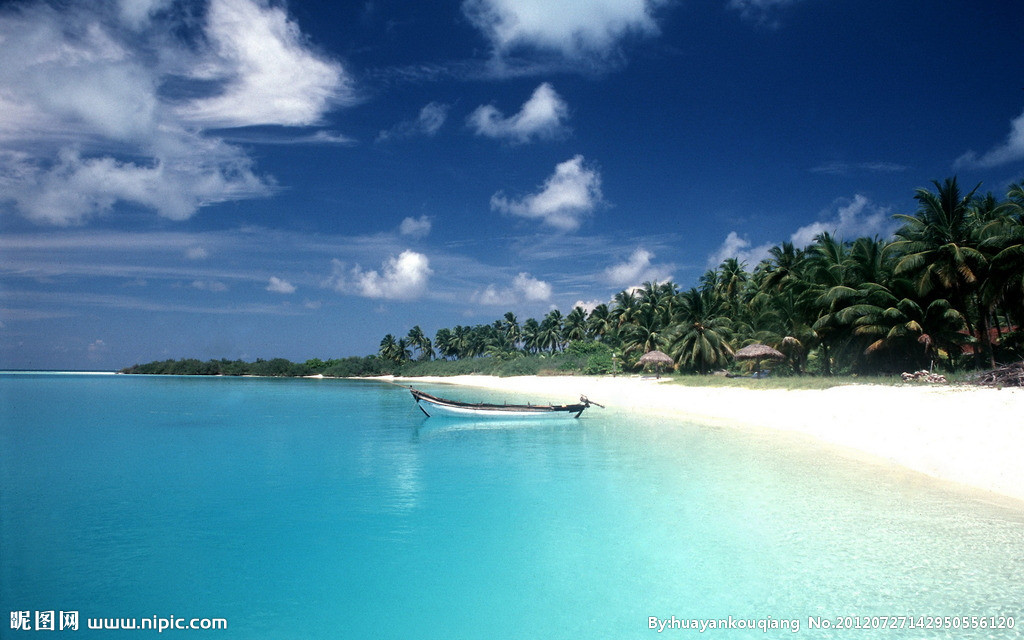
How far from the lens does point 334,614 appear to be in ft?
20.5

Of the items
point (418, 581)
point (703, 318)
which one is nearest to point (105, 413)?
point (418, 581)

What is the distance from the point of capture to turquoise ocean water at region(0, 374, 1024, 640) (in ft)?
20.2

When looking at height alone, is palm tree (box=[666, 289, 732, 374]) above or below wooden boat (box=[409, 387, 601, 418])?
above

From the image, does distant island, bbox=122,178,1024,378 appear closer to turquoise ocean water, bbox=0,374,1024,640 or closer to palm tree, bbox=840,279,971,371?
palm tree, bbox=840,279,971,371

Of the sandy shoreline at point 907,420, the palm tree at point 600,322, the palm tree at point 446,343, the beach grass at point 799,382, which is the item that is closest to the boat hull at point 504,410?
the sandy shoreline at point 907,420

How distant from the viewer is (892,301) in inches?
968

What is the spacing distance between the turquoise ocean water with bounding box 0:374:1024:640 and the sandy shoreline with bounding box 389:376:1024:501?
1119mm

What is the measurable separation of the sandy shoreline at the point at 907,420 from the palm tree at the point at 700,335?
8139 millimetres

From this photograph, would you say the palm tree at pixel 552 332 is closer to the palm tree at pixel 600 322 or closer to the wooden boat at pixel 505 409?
the palm tree at pixel 600 322

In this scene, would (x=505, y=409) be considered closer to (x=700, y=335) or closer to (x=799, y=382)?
(x=799, y=382)

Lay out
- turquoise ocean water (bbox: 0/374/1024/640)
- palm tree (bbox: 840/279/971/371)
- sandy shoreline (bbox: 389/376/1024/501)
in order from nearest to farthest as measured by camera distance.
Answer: turquoise ocean water (bbox: 0/374/1024/640), sandy shoreline (bbox: 389/376/1024/501), palm tree (bbox: 840/279/971/371)

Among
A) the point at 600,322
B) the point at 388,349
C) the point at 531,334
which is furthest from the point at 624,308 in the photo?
the point at 388,349

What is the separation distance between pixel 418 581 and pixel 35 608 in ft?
14.7

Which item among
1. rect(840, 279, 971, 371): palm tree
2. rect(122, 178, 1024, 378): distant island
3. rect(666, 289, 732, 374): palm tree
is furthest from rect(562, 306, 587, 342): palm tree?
rect(840, 279, 971, 371): palm tree
